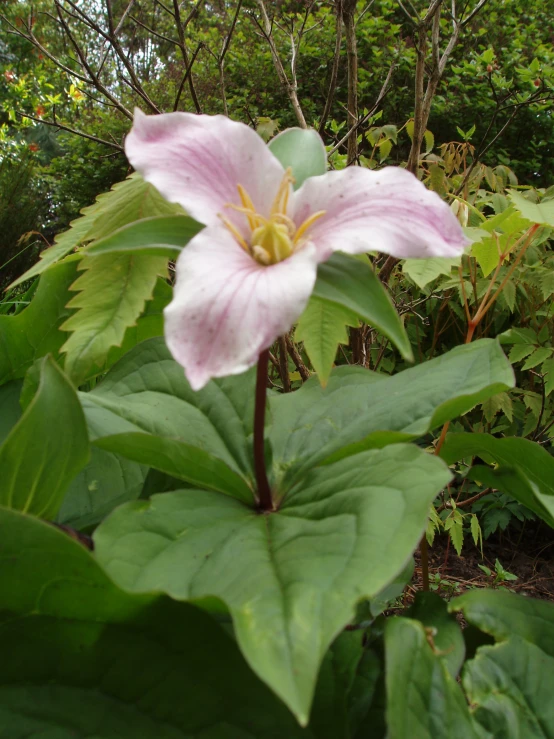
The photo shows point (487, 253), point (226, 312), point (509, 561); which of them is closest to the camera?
point (226, 312)

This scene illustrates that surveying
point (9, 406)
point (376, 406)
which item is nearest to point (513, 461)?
point (376, 406)

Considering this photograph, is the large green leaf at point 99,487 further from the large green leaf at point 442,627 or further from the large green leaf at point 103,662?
the large green leaf at point 442,627

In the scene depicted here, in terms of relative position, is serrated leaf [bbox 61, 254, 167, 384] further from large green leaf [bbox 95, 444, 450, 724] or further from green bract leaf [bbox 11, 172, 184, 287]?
large green leaf [bbox 95, 444, 450, 724]

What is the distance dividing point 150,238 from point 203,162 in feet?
0.30

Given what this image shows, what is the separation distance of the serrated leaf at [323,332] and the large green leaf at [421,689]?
25cm

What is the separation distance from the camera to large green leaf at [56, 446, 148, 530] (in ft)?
2.06

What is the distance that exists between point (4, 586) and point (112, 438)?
129mm

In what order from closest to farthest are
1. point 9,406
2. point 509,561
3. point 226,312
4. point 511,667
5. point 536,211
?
point 226,312
point 511,667
point 9,406
point 536,211
point 509,561

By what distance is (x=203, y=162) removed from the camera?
1.69 ft

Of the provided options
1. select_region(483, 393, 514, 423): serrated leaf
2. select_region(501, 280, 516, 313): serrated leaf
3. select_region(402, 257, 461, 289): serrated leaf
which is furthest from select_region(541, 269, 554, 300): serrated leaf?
select_region(402, 257, 461, 289): serrated leaf

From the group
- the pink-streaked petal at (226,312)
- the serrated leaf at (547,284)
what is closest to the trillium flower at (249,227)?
the pink-streaked petal at (226,312)

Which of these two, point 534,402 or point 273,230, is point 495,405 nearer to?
point 534,402

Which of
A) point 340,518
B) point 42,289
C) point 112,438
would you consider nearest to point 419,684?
point 340,518

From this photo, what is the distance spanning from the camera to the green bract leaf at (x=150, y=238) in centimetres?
47
